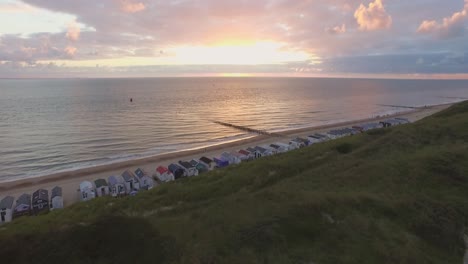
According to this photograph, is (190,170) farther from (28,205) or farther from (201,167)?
(28,205)

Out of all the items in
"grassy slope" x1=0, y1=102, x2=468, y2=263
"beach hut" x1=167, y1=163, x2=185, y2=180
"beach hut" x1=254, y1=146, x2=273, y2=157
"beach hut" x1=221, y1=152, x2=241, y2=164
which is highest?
"grassy slope" x1=0, y1=102, x2=468, y2=263

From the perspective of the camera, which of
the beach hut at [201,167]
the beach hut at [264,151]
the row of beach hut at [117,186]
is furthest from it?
the beach hut at [264,151]

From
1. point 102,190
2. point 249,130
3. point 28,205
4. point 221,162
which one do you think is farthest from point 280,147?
point 28,205

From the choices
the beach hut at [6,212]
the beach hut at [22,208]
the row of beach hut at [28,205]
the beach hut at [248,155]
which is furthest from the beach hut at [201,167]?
the beach hut at [6,212]

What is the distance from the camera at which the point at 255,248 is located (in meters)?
10.9

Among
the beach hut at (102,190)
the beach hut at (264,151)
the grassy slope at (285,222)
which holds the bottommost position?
the beach hut at (102,190)

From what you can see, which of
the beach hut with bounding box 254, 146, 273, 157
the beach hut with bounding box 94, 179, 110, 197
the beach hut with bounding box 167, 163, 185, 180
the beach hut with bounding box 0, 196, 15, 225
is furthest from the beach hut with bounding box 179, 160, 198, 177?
the beach hut with bounding box 0, 196, 15, 225

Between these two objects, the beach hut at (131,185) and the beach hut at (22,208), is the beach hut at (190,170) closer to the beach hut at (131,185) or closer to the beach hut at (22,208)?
the beach hut at (131,185)

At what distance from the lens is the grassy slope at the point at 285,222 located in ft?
34.7

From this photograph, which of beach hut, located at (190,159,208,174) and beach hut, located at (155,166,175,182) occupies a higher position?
beach hut, located at (190,159,208,174)

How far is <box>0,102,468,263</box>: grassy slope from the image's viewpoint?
34.7 ft

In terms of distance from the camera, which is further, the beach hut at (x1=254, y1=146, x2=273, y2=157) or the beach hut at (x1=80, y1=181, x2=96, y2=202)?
the beach hut at (x1=254, y1=146, x2=273, y2=157)

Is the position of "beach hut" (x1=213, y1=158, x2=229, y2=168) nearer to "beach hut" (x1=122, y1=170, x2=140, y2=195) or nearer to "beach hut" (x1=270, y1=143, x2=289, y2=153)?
"beach hut" (x1=270, y1=143, x2=289, y2=153)

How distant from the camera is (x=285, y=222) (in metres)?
12.5
